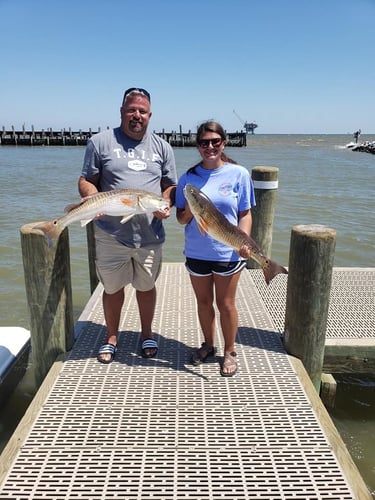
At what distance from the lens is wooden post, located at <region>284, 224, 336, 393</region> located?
12.6 ft

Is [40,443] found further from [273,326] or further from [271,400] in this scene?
[273,326]

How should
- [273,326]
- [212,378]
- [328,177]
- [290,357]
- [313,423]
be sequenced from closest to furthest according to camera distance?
[313,423], [212,378], [290,357], [273,326], [328,177]

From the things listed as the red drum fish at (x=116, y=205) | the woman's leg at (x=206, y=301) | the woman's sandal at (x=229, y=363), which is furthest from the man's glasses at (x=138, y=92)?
the woman's sandal at (x=229, y=363)

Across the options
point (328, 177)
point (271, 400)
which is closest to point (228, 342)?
point (271, 400)

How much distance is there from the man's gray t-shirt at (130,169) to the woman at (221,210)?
29cm

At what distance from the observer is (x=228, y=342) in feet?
12.6

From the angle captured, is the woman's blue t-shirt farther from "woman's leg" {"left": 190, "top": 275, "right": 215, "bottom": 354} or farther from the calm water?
the calm water

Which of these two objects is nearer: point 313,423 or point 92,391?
point 313,423

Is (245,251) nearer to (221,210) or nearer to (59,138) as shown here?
(221,210)

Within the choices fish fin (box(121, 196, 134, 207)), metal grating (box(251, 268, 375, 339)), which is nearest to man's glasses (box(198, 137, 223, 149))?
fish fin (box(121, 196, 134, 207))

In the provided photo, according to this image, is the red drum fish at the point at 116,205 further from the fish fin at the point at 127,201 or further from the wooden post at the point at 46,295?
the wooden post at the point at 46,295

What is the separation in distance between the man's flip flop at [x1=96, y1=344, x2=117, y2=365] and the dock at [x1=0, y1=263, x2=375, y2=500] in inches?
2.1

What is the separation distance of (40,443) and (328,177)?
86.9 ft

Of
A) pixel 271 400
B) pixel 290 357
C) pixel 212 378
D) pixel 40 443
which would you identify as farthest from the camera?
pixel 290 357
